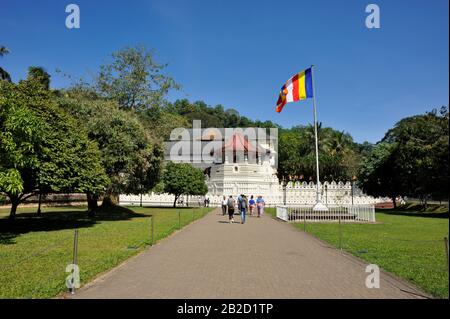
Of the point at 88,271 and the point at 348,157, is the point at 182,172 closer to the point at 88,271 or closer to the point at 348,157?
the point at 348,157

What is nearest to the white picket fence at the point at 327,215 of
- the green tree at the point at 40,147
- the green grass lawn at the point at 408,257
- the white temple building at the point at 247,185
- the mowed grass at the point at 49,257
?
the green grass lawn at the point at 408,257

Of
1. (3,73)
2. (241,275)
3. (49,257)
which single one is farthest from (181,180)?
(241,275)

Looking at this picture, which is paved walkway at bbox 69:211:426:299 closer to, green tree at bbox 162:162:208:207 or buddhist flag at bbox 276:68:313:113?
buddhist flag at bbox 276:68:313:113

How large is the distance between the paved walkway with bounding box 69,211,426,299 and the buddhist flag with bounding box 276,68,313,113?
46.0ft

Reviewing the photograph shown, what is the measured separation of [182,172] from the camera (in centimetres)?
4378

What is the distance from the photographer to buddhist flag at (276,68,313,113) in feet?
81.6

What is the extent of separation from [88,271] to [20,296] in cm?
205

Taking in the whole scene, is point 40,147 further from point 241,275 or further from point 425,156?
point 425,156

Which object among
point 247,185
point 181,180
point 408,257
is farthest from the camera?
point 247,185

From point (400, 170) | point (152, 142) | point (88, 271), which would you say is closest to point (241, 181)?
point (400, 170)

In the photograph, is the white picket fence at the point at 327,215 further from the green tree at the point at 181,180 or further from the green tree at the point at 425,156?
the green tree at the point at 181,180

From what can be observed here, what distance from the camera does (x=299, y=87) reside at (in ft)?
82.2

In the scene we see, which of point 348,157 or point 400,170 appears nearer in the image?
point 400,170

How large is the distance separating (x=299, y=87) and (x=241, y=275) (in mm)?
18822
